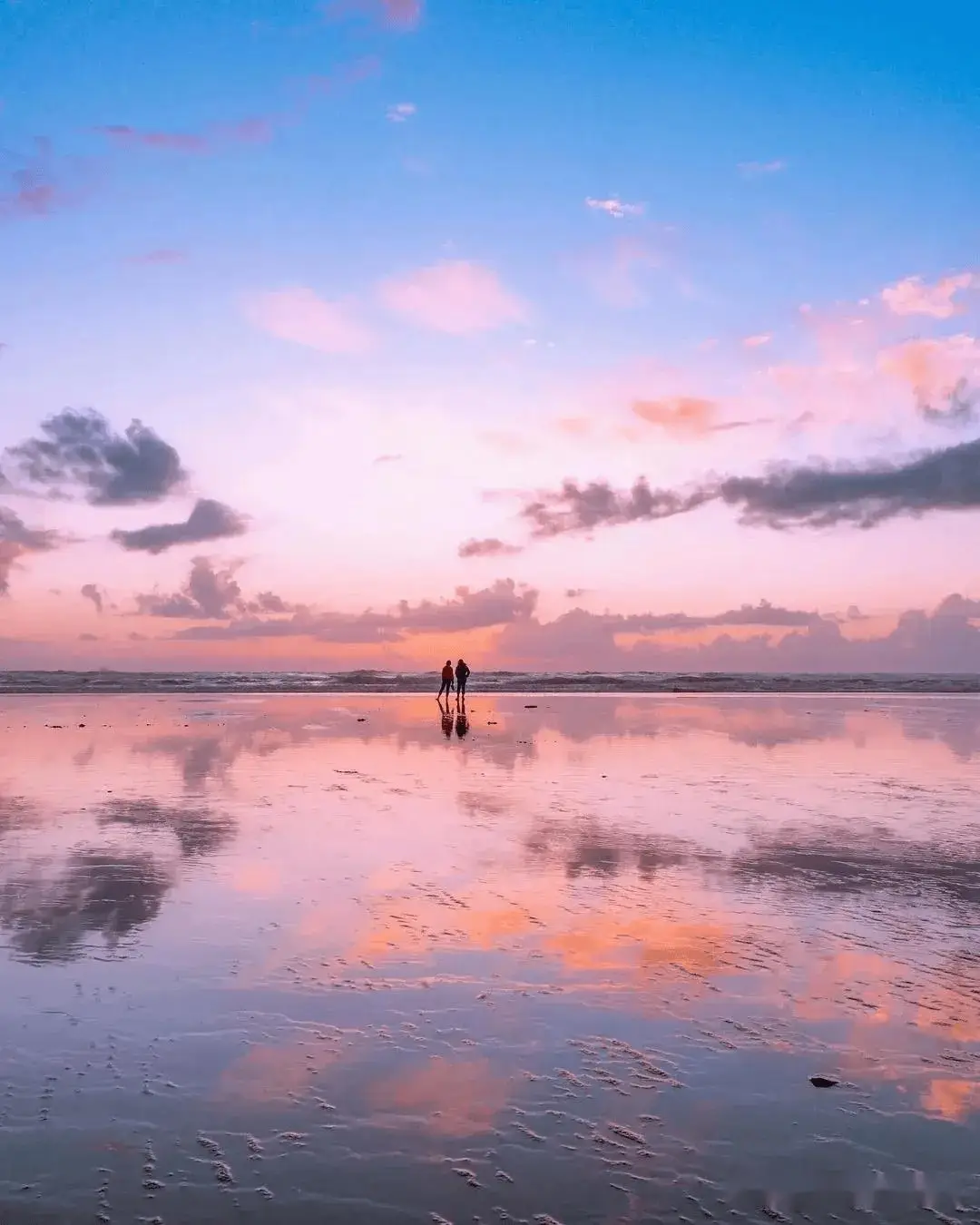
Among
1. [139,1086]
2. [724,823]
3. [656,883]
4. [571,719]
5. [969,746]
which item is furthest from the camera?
[571,719]

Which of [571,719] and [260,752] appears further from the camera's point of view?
[571,719]

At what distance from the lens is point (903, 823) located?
17.3 m

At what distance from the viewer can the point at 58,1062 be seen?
6754 mm

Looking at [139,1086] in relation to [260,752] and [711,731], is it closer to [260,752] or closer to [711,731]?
[260,752]

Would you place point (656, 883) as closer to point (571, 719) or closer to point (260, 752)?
point (260, 752)

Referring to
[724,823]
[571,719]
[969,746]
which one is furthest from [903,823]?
[571,719]

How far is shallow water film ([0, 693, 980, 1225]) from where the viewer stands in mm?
5328

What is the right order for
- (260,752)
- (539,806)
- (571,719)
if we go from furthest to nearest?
1. (571,719)
2. (260,752)
3. (539,806)

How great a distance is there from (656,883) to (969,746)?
78.4ft

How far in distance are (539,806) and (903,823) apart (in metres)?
6.58

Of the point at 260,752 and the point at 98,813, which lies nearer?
the point at 98,813

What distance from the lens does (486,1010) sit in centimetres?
786

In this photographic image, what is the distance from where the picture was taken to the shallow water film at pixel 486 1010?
5.33 meters

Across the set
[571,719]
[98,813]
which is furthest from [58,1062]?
[571,719]
